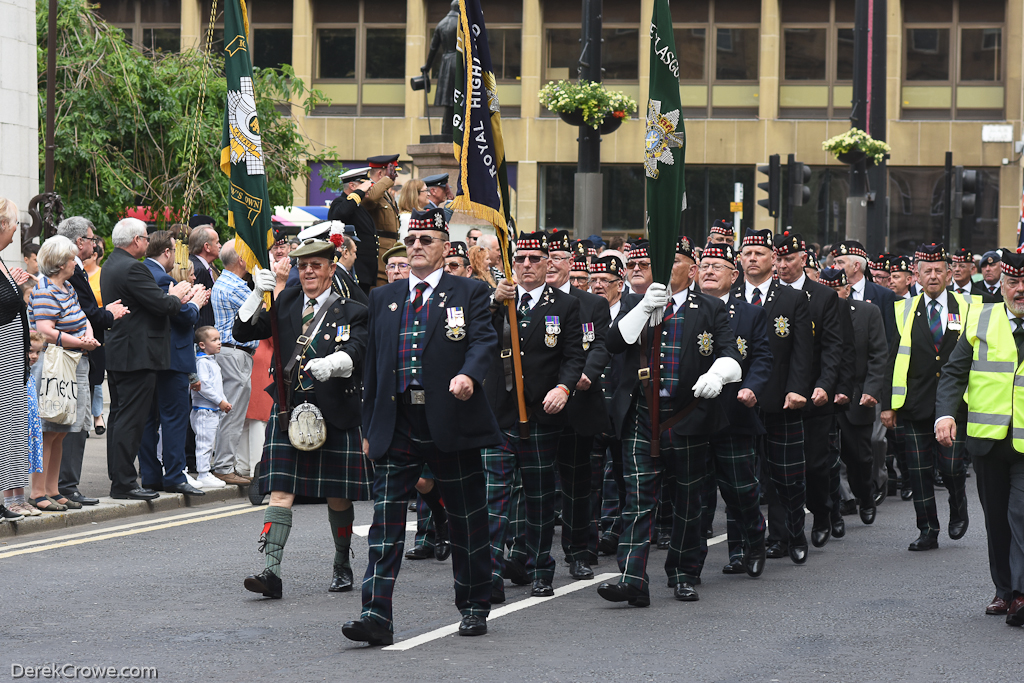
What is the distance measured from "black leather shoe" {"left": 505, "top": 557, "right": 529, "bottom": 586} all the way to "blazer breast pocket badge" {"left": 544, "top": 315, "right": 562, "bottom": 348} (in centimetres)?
137

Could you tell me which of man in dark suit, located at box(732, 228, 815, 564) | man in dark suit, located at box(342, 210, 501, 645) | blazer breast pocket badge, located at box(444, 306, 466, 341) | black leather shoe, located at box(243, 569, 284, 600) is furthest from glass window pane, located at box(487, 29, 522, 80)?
blazer breast pocket badge, located at box(444, 306, 466, 341)

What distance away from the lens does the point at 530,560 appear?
351 inches

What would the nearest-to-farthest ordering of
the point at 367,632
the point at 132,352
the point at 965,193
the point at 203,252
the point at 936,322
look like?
1. the point at 367,632
2. the point at 132,352
3. the point at 936,322
4. the point at 203,252
5. the point at 965,193

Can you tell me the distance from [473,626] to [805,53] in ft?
112

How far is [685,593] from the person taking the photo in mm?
8516

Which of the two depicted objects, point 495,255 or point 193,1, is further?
point 193,1

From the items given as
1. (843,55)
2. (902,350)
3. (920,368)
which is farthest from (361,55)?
(920,368)

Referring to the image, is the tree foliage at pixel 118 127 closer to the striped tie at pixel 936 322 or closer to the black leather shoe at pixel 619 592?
the striped tie at pixel 936 322

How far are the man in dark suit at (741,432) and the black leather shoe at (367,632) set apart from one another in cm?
248

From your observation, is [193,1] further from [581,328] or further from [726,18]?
[581,328]

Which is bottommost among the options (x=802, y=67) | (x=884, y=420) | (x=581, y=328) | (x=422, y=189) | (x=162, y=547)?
(x=162, y=547)

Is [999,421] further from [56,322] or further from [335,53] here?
[335,53]

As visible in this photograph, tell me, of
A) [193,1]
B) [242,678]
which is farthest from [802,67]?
[242,678]

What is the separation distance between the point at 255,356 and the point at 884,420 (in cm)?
565
